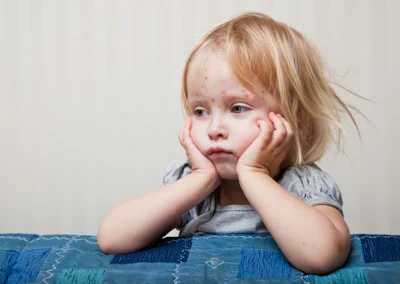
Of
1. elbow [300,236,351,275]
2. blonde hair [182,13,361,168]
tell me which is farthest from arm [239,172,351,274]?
blonde hair [182,13,361,168]

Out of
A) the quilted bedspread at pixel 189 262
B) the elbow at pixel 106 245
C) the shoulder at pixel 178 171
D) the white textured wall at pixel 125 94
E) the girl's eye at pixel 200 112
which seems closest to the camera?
the quilted bedspread at pixel 189 262

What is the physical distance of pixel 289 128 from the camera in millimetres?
1420

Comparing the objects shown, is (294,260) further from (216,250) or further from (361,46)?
(361,46)

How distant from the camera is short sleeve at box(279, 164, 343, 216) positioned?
1.39 m

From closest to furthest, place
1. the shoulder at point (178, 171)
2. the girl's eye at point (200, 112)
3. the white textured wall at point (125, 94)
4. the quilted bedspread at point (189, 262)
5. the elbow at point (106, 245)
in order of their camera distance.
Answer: the quilted bedspread at point (189, 262) < the elbow at point (106, 245) < the girl's eye at point (200, 112) < the shoulder at point (178, 171) < the white textured wall at point (125, 94)

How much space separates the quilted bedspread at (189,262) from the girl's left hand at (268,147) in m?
0.14

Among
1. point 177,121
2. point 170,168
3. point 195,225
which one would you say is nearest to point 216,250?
point 195,225

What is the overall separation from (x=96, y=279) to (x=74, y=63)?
125 cm

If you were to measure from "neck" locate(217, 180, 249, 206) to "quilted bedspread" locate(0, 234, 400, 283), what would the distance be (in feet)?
0.45

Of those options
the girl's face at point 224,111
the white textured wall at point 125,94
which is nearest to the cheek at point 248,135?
the girl's face at point 224,111

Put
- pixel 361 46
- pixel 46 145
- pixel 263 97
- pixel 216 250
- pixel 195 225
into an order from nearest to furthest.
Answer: pixel 216 250, pixel 263 97, pixel 195 225, pixel 361 46, pixel 46 145

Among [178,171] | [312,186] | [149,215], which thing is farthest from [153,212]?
[312,186]

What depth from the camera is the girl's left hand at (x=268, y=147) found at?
4.55 ft

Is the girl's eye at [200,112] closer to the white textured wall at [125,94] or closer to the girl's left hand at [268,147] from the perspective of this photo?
the girl's left hand at [268,147]
